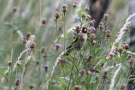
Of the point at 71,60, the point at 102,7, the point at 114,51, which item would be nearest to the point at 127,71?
the point at 114,51

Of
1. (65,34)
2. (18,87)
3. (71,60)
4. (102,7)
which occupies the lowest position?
(18,87)

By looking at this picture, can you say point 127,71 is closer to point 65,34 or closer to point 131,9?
point 65,34

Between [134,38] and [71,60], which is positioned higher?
[134,38]

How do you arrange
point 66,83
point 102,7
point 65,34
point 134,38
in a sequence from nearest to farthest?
point 66,83 < point 65,34 < point 134,38 < point 102,7

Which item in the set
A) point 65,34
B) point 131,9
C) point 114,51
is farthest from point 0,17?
point 114,51

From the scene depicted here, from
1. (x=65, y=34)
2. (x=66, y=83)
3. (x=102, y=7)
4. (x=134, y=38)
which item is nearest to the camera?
(x=66, y=83)

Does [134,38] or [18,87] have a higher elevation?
[134,38]

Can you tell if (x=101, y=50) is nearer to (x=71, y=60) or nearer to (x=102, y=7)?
(x=71, y=60)

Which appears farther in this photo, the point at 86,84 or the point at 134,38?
the point at 134,38

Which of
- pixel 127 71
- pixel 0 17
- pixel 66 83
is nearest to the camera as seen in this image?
pixel 127 71
